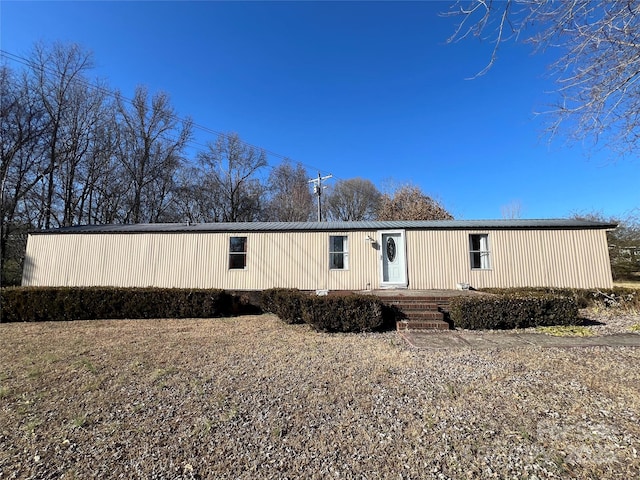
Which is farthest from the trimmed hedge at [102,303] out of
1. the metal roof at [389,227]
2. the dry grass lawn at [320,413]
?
the dry grass lawn at [320,413]

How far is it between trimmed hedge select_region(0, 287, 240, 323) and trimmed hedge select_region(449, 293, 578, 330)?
6.48 meters

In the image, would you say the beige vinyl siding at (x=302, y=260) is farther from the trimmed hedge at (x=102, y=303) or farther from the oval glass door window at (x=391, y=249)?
the trimmed hedge at (x=102, y=303)

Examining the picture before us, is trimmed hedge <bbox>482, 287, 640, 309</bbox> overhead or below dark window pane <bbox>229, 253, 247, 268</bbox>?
below

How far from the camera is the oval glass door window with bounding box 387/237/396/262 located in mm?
10773

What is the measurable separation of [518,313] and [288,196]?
21862 mm

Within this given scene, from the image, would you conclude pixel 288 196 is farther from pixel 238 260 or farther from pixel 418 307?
pixel 418 307

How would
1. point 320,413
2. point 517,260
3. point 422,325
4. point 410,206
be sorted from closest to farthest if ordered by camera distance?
point 320,413, point 422,325, point 517,260, point 410,206

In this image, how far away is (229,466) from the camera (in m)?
2.17

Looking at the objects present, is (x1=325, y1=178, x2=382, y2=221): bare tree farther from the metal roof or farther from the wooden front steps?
the wooden front steps

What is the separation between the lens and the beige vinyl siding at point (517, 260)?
10.3 m

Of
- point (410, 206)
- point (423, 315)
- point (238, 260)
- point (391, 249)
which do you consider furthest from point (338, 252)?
point (410, 206)

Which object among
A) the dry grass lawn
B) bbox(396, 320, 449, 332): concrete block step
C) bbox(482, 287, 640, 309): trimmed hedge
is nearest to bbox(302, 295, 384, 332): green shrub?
bbox(396, 320, 449, 332): concrete block step

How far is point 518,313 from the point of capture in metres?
6.44

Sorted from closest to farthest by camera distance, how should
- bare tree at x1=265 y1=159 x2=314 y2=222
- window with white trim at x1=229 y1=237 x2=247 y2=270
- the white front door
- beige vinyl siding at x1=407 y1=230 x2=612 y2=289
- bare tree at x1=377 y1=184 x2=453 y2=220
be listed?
1. beige vinyl siding at x1=407 y1=230 x2=612 y2=289
2. the white front door
3. window with white trim at x1=229 y1=237 x2=247 y2=270
4. bare tree at x1=377 y1=184 x2=453 y2=220
5. bare tree at x1=265 y1=159 x2=314 y2=222
